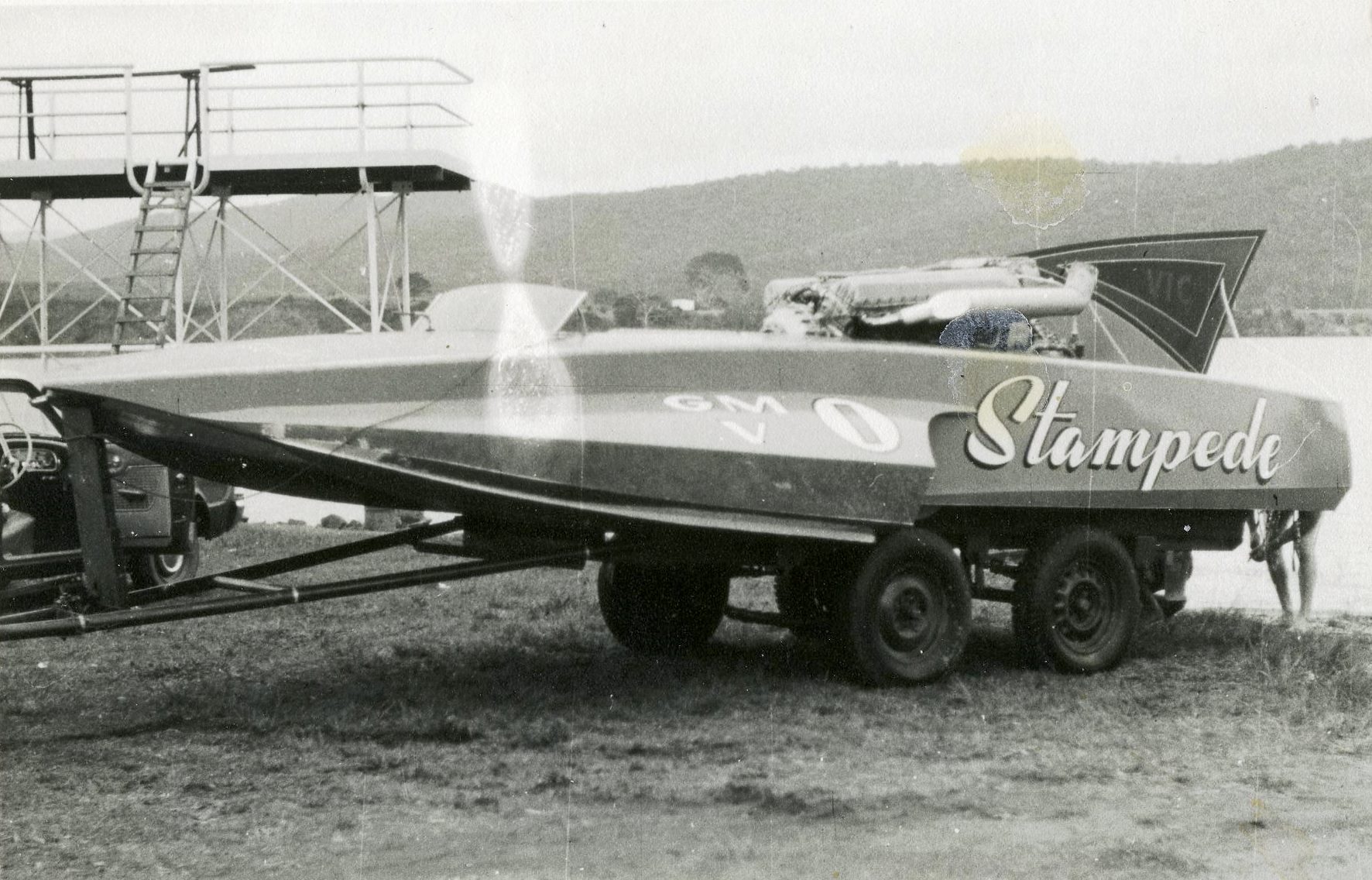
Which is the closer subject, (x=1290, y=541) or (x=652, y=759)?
(x=652, y=759)

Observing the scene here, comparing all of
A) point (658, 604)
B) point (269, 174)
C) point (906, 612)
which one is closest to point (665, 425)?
point (906, 612)

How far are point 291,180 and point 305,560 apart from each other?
7.56m

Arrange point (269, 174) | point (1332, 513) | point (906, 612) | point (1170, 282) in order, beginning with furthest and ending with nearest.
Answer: point (269, 174) → point (1332, 513) → point (1170, 282) → point (906, 612)

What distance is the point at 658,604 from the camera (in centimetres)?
858

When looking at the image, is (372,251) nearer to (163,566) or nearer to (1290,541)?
(163,566)

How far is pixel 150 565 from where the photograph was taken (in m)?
10.2

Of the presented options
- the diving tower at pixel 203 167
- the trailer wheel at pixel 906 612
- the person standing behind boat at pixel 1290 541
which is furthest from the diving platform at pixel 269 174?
the person standing behind boat at pixel 1290 541

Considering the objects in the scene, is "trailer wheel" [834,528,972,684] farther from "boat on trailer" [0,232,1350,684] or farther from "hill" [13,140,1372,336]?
"hill" [13,140,1372,336]

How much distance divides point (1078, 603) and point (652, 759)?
316 centimetres

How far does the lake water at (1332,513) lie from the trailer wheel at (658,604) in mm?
3670

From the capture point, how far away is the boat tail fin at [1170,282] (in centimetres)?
895

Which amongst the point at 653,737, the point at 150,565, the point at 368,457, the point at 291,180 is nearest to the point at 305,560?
the point at 368,457

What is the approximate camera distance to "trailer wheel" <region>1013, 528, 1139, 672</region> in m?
7.96

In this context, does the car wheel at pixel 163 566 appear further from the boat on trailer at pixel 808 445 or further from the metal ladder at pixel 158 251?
the boat on trailer at pixel 808 445
